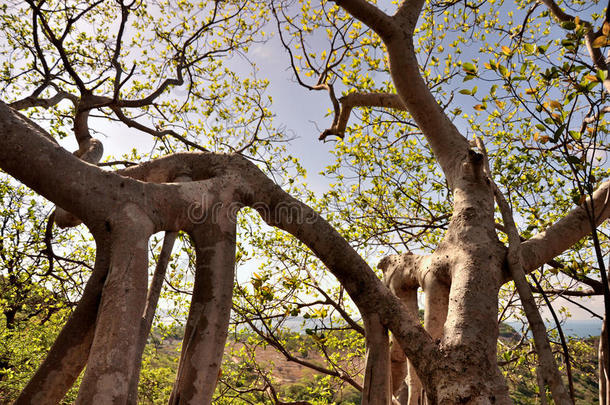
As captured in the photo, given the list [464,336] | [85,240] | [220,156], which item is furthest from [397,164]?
[85,240]

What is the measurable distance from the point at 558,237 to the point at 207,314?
318 cm

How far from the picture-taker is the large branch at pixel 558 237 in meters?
3.07

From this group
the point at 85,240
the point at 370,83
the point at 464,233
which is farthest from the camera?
the point at 85,240

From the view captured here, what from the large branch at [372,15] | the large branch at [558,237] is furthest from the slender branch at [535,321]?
the large branch at [372,15]

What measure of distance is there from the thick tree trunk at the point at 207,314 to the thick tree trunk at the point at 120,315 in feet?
1.17

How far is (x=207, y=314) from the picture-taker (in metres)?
2.44

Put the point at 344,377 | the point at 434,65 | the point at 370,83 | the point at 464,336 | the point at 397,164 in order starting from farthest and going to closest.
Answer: the point at 397,164, the point at 370,83, the point at 434,65, the point at 344,377, the point at 464,336

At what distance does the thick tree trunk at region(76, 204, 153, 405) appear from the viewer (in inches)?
70.0

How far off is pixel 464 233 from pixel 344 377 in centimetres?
366

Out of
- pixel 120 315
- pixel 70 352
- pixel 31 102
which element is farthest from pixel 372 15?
pixel 31 102

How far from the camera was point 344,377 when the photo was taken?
5406 millimetres

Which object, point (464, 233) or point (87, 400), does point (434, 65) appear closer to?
point (464, 233)

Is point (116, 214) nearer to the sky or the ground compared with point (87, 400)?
nearer to the sky

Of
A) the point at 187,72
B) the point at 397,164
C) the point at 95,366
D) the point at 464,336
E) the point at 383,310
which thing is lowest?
the point at 95,366
